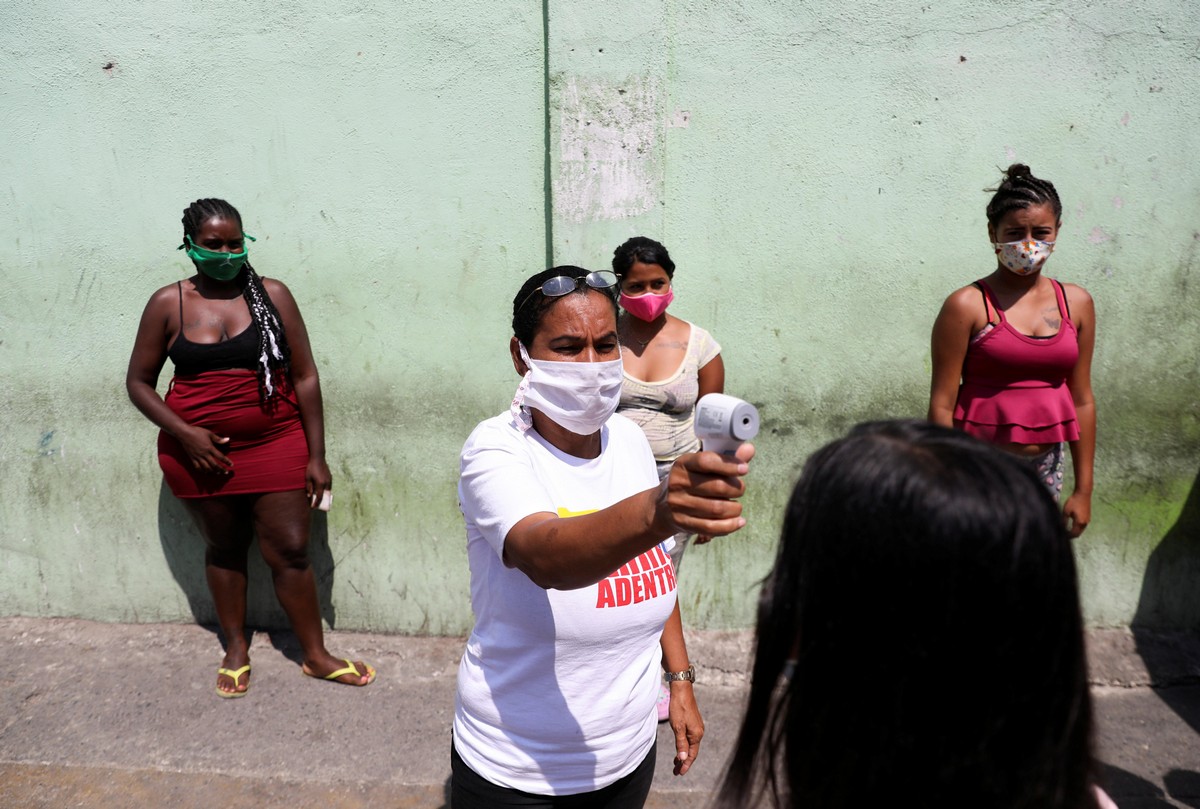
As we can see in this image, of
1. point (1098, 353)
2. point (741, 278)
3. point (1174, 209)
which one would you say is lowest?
point (1098, 353)

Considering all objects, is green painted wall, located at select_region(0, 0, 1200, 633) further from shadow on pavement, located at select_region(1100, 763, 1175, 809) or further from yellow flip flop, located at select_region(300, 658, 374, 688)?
shadow on pavement, located at select_region(1100, 763, 1175, 809)

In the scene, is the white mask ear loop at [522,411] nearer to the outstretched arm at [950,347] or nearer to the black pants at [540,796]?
the black pants at [540,796]

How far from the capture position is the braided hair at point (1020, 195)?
3.21m

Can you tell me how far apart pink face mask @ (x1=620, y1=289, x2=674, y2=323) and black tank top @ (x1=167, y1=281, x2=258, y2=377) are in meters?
1.53

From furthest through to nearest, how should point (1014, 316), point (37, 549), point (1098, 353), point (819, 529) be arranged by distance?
point (37, 549) → point (1098, 353) → point (1014, 316) → point (819, 529)

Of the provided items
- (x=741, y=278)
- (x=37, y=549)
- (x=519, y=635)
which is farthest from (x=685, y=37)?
(x=37, y=549)

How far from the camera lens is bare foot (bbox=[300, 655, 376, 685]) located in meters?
3.91

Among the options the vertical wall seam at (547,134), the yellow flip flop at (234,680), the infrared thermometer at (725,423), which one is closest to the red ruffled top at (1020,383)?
the vertical wall seam at (547,134)

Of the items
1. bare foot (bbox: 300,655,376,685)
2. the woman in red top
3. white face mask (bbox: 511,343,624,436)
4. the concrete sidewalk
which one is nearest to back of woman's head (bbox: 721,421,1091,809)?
white face mask (bbox: 511,343,624,436)

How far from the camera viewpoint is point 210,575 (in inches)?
155

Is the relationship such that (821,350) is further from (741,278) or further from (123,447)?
(123,447)

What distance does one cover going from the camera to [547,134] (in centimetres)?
376

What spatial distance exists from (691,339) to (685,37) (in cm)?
123

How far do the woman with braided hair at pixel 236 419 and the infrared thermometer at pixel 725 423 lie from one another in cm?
288
